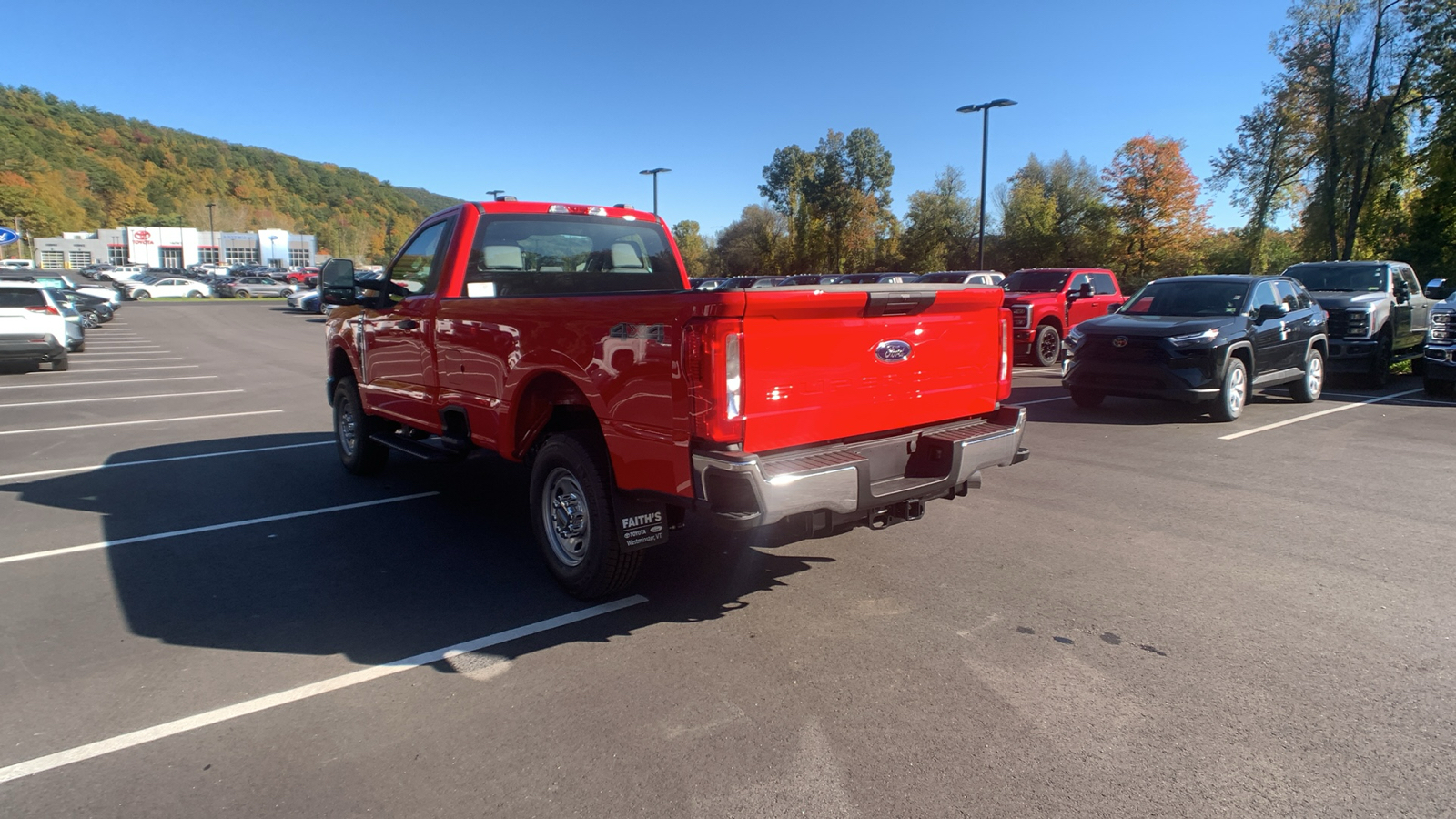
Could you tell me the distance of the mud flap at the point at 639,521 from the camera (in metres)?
3.95

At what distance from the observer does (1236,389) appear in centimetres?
963

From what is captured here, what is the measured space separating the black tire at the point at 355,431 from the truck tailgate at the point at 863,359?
15.0 feet

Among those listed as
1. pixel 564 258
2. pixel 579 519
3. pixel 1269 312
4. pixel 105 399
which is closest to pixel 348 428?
pixel 564 258

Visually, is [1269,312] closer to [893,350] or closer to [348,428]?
[893,350]

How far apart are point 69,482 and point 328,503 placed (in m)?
2.77

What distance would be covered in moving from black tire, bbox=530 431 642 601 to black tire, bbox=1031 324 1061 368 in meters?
13.2

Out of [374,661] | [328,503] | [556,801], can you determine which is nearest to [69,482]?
[328,503]

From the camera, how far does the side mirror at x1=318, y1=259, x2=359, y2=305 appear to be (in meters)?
6.16

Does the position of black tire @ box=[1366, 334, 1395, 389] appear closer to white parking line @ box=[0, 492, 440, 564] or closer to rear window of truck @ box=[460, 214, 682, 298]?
rear window of truck @ box=[460, 214, 682, 298]

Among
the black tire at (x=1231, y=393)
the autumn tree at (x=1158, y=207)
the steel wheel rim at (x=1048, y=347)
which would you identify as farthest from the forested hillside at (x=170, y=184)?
the black tire at (x=1231, y=393)

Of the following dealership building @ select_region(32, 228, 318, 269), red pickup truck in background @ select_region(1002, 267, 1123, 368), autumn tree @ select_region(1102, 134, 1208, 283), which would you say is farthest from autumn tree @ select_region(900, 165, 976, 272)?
dealership building @ select_region(32, 228, 318, 269)

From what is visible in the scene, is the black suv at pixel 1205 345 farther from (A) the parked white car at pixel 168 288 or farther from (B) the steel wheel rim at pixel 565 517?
(A) the parked white car at pixel 168 288

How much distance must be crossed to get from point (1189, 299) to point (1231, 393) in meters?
1.53

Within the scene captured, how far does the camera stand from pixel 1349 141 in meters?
26.4
